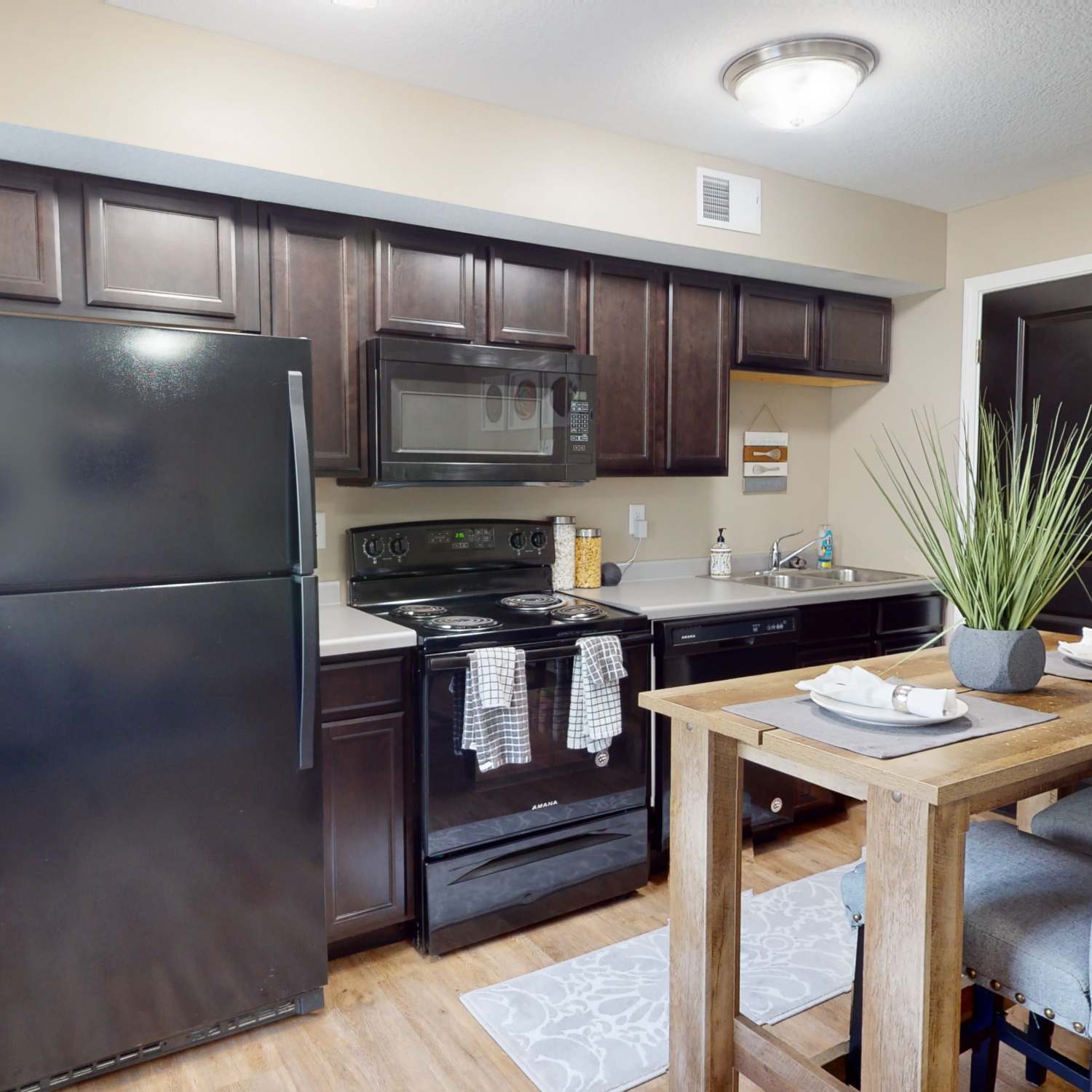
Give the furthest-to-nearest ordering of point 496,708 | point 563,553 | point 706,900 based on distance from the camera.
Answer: point 563,553 < point 496,708 < point 706,900

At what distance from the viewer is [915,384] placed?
12.3ft

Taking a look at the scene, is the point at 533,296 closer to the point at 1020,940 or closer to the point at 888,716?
the point at 888,716

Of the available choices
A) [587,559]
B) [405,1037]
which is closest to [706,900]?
[405,1037]

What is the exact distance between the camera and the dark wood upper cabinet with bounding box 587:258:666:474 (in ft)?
9.91

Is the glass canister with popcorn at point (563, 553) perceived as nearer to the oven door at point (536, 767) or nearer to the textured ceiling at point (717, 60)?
the oven door at point (536, 767)

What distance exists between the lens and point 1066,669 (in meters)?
1.83

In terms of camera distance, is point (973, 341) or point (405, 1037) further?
point (973, 341)

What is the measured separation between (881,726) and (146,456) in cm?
155

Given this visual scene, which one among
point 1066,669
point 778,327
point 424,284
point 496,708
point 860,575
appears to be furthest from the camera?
point 860,575

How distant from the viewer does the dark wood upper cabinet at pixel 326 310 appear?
245 centimetres

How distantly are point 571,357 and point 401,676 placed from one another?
1.20 meters

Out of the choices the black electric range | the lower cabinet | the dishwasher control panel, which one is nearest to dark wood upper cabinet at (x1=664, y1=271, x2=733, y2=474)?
the dishwasher control panel

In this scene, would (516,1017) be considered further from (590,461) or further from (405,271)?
(405,271)

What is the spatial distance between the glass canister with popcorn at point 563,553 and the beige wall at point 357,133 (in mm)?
1042
